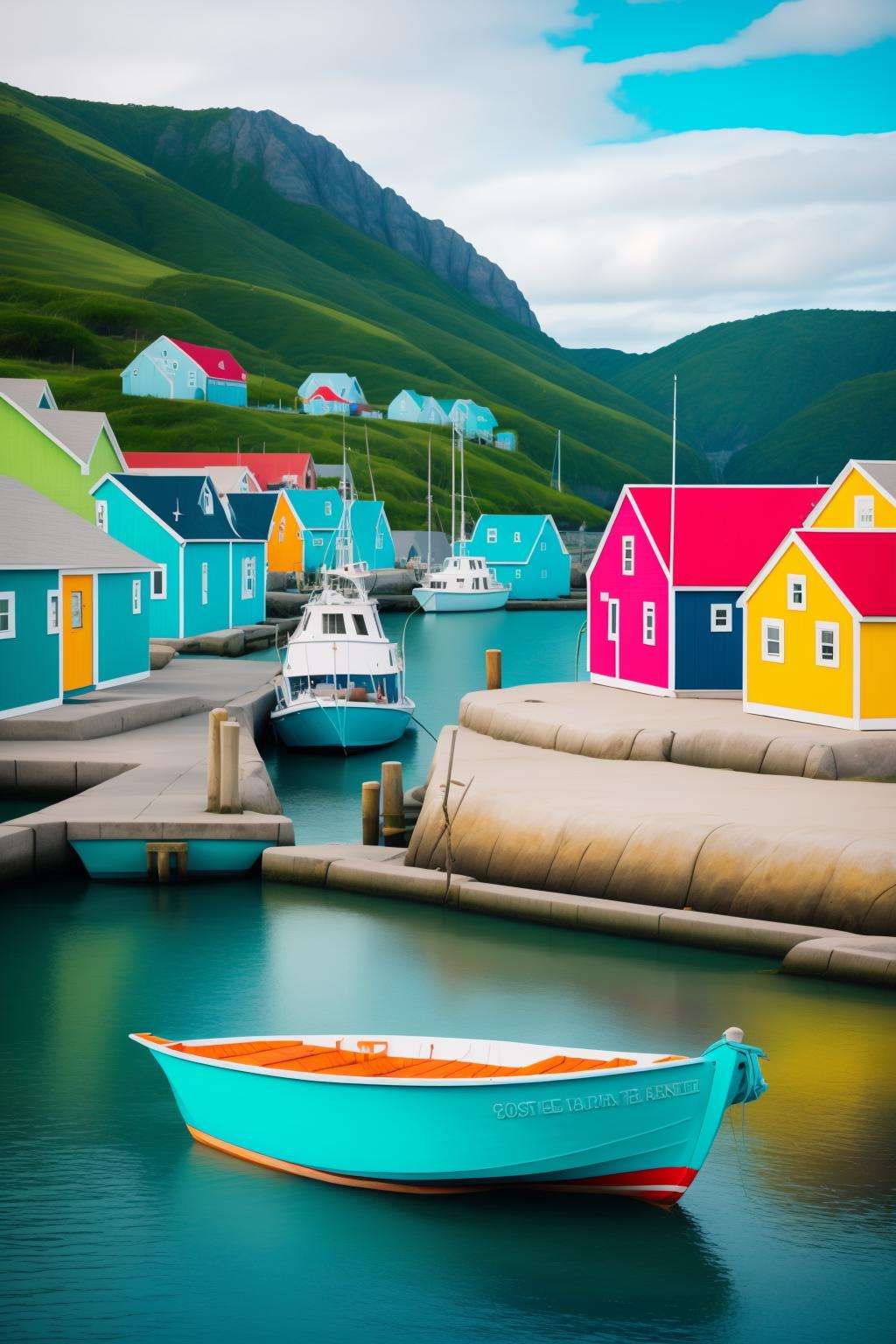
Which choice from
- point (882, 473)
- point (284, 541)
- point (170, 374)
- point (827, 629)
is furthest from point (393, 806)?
point (170, 374)

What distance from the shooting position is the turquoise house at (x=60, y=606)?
38.2m

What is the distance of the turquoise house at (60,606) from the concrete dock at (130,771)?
2.39ft

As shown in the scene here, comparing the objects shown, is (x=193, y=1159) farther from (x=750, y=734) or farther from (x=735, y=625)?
(x=735, y=625)

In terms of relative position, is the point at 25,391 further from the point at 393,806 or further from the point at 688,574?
the point at 393,806

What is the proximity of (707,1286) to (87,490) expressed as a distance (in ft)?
167

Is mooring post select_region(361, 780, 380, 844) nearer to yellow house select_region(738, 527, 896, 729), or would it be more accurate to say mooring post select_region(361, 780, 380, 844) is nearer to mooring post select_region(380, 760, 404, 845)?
mooring post select_region(380, 760, 404, 845)

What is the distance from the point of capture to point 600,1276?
1329 centimetres

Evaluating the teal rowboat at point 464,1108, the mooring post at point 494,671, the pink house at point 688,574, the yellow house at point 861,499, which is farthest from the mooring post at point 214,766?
the mooring post at point 494,671

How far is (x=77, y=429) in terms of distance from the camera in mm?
60281

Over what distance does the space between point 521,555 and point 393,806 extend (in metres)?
100

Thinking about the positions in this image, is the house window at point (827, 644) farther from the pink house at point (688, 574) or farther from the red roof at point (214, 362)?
the red roof at point (214, 362)

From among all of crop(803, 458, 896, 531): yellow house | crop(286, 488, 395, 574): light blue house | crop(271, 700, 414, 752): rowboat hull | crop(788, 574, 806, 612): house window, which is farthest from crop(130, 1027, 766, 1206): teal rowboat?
crop(286, 488, 395, 574): light blue house

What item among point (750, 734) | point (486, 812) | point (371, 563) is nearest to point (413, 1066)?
point (486, 812)

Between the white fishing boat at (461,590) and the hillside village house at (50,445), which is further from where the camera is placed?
the white fishing boat at (461,590)
